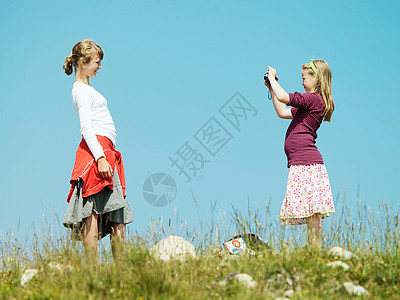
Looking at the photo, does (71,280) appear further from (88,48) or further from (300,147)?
(300,147)

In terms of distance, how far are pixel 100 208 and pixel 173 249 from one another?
0.84 m

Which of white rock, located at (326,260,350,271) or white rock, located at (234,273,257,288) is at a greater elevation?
white rock, located at (326,260,350,271)

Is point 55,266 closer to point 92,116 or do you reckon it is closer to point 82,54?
point 92,116

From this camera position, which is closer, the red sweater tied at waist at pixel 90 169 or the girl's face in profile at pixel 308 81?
the red sweater tied at waist at pixel 90 169

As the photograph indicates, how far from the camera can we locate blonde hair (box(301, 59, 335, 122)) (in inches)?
201

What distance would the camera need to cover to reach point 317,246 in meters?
4.11

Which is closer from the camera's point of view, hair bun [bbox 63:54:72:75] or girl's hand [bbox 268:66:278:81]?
hair bun [bbox 63:54:72:75]

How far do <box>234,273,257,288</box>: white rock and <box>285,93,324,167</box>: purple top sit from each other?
1.74m

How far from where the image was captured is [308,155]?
489 cm

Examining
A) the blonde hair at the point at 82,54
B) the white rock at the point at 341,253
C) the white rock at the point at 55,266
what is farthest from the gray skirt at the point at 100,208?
the white rock at the point at 341,253

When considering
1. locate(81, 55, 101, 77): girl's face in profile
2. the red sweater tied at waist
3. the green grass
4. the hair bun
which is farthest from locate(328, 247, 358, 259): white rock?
the hair bun

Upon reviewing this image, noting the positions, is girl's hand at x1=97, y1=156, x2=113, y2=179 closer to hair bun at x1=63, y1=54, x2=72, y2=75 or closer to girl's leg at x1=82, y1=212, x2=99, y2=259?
girl's leg at x1=82, y1=212, x2=99, y2=259

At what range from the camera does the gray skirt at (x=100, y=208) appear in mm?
4414

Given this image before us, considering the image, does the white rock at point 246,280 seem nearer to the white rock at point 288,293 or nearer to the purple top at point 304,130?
the white rock at point 288,293
